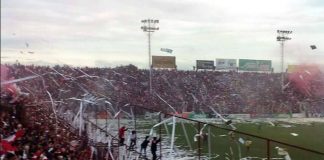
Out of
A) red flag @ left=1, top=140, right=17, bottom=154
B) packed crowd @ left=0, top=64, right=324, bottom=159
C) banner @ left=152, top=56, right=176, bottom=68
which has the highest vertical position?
banner @ left=152, top=56, right=176, bottom=68

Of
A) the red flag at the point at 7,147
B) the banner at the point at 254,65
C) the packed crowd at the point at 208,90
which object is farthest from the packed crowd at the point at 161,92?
the banner at the point at 254,65

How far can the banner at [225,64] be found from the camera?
6638 centimetres

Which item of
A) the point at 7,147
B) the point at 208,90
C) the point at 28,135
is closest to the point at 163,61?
the point at 208,90

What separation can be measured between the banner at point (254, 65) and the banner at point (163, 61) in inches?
435

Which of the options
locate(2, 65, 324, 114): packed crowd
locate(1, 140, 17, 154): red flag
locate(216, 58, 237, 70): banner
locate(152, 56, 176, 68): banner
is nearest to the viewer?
locate(1, 140, 17, 154): red flag

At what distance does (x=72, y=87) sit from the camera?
3142cm

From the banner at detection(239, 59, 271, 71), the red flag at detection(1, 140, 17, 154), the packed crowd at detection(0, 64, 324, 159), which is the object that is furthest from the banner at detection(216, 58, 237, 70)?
the red flag at detection(1, 140, 17, 154)

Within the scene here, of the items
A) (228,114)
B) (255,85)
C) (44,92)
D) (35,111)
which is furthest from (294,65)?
(35,111)

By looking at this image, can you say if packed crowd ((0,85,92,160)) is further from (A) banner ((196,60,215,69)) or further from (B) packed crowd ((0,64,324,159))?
A: (A) banner ((196,60,215,69))

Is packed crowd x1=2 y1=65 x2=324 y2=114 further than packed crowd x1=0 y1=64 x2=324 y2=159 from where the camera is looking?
Yes

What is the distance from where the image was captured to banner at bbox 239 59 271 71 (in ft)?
219

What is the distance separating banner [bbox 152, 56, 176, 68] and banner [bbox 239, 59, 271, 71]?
11.1m

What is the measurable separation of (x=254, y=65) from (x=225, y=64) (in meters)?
3.80

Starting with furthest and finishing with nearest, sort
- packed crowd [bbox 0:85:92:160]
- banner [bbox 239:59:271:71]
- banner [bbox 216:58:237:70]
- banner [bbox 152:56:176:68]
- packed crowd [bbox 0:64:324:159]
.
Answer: banner [bbox 239:59:271:71] → banner [bbox 216:58:237:70] → banner [bbox 152:56:176:68] → packed crowd [bbox 0:64:324:159] → packed crowd [bbox 0:85:92:160]
